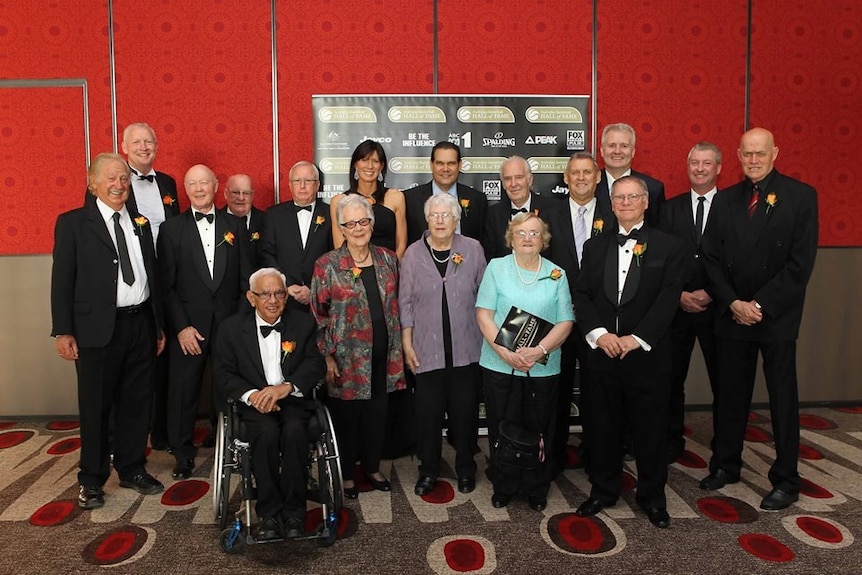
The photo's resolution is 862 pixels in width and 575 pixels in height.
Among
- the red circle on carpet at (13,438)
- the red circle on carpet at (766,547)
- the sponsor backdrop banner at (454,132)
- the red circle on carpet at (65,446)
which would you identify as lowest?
the red circle on carpet at (13,438)

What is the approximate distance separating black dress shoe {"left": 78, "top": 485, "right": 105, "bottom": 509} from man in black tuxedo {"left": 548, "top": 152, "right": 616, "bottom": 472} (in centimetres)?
251

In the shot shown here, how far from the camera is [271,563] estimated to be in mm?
2838

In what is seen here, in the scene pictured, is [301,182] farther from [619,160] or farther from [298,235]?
[619,160]

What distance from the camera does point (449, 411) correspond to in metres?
3.61

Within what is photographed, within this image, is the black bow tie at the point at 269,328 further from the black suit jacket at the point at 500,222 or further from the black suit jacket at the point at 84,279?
the black suit jacket at the point at 500,222

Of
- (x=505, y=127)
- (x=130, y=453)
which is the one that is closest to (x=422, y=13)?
→ (x=505, y=127)

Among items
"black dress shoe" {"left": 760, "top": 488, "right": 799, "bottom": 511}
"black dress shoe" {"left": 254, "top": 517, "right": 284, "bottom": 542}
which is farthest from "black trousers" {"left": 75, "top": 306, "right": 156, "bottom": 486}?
"black dress shoe" {"left": 760, "top": 488, "right": 799, "bottom": 511}

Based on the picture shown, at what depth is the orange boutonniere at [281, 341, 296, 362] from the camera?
3.10m

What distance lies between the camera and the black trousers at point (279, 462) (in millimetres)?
2902

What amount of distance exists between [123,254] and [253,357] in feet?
3.37

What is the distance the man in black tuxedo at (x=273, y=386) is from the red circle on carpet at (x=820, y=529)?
2.43 m

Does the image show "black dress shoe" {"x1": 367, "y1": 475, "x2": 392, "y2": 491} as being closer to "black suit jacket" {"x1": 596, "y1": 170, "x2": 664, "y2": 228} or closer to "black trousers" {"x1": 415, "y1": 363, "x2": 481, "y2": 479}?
"black trousers" {"x1": 415, "y1": 363, "x2": 481, "y2": 479}

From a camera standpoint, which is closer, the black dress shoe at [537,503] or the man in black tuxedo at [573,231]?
the black dress shoe at [537,503]

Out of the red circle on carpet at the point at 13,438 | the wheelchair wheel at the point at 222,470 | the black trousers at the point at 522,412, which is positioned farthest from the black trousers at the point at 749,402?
the red circle on carpet at the point at 13,438
